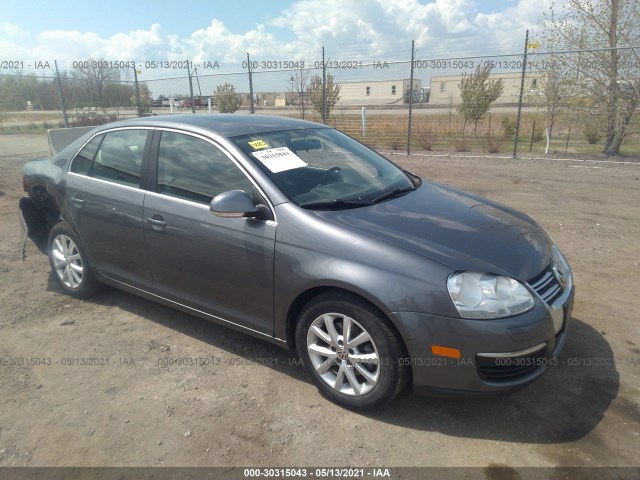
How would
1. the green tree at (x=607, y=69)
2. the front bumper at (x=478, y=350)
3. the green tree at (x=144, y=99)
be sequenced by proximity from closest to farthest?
the front bumper at (x=478, y=350) → the green tree at (x=607, y=69) → the green tree at (x=144, y=99)

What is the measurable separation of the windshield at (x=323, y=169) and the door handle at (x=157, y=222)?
802mm

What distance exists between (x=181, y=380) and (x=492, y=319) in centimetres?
206

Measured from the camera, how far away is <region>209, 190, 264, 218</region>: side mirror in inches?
113

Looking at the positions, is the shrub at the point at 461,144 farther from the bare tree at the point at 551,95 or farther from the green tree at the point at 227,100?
the green tree at the point at 227,100

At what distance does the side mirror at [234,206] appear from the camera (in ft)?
9.42

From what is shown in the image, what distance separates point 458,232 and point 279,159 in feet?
4.32

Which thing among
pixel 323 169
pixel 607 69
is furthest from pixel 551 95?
pixel 323 169

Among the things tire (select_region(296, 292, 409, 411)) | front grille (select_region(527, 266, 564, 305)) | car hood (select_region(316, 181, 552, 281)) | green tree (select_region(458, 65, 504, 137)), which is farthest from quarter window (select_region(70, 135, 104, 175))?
green tree (select_region(458, 65, 504, 137))

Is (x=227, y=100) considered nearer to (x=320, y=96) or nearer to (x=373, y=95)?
(x=320, y=96)

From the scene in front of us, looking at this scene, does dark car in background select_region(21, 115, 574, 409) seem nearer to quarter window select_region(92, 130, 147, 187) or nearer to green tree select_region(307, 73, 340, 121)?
quarter window select_region(92, 130, 147, 187)

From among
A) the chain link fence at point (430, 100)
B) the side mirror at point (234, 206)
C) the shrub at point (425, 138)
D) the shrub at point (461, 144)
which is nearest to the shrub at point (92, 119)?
the chain link fence at point (430, 100)

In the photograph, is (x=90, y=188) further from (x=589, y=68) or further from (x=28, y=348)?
(x=589, y=68)

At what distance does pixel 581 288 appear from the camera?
14.4ft

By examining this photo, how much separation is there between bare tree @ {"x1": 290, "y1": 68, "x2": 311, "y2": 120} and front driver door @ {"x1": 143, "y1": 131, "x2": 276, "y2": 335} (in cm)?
1166
